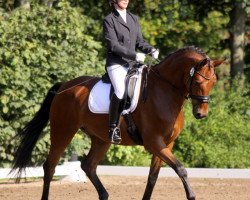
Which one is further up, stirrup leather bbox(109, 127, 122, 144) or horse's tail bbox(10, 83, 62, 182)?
stirrup leather bbox(109, 127, 122, 144)

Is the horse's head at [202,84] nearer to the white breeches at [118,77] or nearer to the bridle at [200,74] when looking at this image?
the bridle at [200,74]

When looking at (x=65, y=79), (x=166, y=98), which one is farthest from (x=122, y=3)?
(x=65, y=79)

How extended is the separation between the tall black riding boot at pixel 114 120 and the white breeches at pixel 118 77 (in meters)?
0.10

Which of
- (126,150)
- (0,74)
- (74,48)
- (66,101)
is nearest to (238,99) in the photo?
(126,150)

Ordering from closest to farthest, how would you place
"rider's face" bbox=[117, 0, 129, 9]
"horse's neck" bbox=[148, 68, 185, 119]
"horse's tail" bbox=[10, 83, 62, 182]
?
1. "horse's neck" bbox=[148, 68, 185, 119]
2. "rider's face" bbox=[117, 0, 129, 9]
3. "horse's tail" bbox=[10, 83, 62, 182]

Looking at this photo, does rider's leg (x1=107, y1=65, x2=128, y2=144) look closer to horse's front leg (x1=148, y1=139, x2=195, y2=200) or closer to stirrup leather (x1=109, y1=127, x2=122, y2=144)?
stirrup leather (x1=109, y1=127, x2=122, y2=144)

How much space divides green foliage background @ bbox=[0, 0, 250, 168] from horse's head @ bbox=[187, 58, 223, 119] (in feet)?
17.1

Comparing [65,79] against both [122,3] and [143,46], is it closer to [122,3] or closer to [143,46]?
[143,46]

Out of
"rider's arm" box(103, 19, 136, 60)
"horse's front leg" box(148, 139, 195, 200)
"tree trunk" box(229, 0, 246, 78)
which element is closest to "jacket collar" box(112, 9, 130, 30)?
"rider's arm" box(103, 19, 136, 60)

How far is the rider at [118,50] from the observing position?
9516 millimetres

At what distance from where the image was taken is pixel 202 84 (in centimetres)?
881

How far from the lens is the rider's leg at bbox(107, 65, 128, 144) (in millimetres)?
9492

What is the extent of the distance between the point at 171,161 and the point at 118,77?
52.3 inches

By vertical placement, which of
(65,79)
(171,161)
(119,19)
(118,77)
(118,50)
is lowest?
(65,79)
